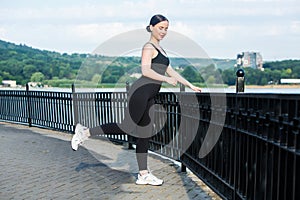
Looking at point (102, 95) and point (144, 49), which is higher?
point (144, 49)

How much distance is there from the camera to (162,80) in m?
5.73

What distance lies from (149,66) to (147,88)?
13.0 inches

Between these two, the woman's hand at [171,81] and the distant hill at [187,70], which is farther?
the distant hill at [187,70]

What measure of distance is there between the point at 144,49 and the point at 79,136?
169 centimetres

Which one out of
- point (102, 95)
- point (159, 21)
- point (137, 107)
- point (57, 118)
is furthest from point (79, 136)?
point (57, 118)

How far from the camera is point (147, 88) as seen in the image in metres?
5.86

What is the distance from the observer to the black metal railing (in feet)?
10.7

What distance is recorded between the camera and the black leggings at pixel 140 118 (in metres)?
5.86

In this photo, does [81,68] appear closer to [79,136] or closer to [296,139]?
[79,136]

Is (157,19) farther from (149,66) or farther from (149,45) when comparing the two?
(149,66)

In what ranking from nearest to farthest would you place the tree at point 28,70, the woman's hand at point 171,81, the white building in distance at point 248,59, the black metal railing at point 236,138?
the black metal railing at point 236,138, the woman's hand at point 171,81, the white building in distance at point 248,59, the tree at point 28,70

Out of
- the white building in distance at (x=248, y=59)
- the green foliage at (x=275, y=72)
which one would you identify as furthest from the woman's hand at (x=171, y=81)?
the green foliage at (x=275, y=72)

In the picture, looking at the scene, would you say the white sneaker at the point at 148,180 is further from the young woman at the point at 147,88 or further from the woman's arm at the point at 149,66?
the woman's arm at the point at 149,66

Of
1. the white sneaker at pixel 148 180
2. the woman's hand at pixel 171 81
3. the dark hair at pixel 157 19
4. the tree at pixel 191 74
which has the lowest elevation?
the white sneaker at pixel 148 180
